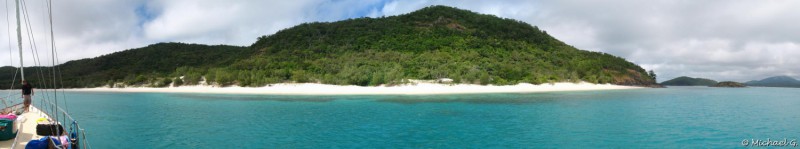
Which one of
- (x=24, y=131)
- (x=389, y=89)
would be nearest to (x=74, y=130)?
(x=24, y=131)

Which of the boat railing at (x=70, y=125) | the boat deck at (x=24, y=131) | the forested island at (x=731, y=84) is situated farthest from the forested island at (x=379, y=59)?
the boat deck at (x=24, y=131)

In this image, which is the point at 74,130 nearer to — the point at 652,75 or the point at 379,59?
the point at 379,59

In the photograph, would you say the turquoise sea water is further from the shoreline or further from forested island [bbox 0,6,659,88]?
forested island [bbox 0,6,659,88]

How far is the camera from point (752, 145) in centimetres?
1466

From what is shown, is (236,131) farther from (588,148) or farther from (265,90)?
(265,90)

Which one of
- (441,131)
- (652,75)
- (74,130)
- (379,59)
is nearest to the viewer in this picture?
(74,130)

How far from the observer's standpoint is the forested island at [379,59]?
236 ft

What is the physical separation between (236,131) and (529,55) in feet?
273

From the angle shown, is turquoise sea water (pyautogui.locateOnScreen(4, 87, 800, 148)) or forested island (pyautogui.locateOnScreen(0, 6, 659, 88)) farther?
forested island (pyautogui.locateOnScreen(0, 6, 659, 88))

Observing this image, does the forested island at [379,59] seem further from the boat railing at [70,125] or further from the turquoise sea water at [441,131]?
the boat railing at [70,125]

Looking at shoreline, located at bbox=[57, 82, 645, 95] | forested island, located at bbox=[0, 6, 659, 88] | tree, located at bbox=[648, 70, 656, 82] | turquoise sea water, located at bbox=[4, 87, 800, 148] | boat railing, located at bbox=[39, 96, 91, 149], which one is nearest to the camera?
boat railing, located at bbox=[39, 96, 91, 149]

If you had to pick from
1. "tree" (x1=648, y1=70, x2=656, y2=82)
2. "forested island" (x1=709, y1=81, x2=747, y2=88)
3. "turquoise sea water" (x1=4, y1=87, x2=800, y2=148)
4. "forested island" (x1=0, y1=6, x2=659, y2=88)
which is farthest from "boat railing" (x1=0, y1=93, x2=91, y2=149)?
"forested island" (x1=709, y1=81, x2=747, y2=88)

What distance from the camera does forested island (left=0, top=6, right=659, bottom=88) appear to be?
7188 cm

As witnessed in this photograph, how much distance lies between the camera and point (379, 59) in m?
82.5
